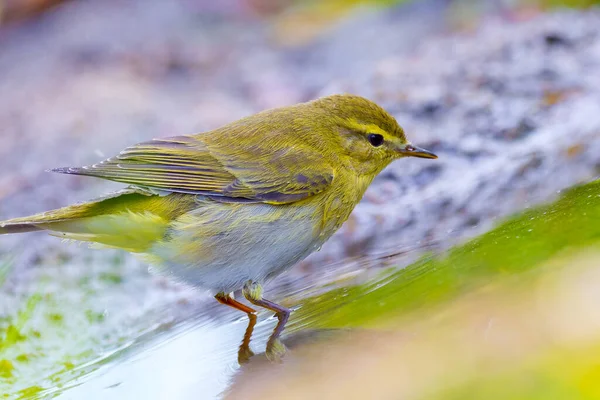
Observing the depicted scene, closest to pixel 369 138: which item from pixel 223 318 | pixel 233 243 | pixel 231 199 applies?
pixel 231 199

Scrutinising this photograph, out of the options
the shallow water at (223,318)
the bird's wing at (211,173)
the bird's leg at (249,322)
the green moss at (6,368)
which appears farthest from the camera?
the bird's wing at (211,173)

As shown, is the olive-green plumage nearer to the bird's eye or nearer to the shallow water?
the bird's eye

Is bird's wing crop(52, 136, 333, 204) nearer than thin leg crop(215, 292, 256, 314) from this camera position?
Yes

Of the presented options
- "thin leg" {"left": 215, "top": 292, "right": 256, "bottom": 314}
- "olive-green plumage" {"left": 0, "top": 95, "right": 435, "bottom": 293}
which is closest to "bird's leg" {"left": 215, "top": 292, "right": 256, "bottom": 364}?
"thin leg" {"left": 215, "top": 292, "right": 256, "bottom": 314}

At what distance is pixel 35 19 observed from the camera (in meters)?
9.53

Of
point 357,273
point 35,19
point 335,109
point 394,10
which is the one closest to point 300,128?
point 335,109

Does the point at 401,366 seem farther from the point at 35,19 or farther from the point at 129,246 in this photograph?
the point at 35,19

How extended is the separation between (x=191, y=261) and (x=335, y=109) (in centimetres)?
118

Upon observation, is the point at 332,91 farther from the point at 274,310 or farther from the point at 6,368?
the point at 6,368

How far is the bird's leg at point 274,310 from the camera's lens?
298cm

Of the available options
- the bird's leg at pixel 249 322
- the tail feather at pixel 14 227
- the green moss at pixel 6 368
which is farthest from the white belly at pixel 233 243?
the green moss at pixel 6 368

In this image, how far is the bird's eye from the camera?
4190 millimetres

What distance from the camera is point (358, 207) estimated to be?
15.6 ft

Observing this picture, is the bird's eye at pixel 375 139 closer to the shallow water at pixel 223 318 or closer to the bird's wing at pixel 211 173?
the bird's wing at pixel 211 173
